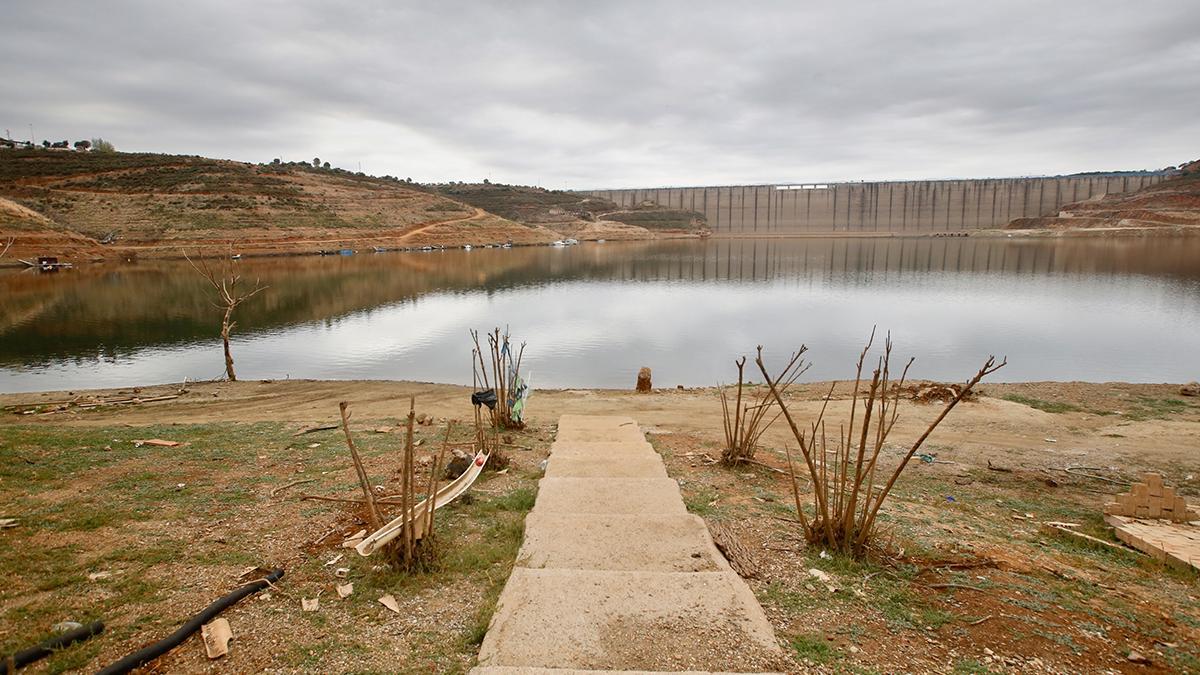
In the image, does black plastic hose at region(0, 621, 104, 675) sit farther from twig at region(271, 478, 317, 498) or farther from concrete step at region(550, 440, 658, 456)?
concrete step at region(550, 440, 658, 456)

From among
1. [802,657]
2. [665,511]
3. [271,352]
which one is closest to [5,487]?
[665,511]

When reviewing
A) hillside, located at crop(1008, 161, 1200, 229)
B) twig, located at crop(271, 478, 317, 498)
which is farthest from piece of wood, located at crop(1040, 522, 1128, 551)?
hillside, located at crop(1008, 161, 1200, 229)

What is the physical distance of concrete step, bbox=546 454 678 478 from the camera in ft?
23.6

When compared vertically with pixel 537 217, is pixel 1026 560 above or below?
below

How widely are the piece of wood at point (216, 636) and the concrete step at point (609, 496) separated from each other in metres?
2.66

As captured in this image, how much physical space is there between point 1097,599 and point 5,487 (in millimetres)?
10162

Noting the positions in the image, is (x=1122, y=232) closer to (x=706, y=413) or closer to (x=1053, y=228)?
(x=1053, y=228)

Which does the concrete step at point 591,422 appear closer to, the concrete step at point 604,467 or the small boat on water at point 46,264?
the concrete step at point 604,467

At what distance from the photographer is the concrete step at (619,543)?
15.7 ft

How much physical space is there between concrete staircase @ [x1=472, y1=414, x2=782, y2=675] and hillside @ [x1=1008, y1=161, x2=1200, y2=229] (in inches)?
4562

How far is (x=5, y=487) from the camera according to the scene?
6.45 m

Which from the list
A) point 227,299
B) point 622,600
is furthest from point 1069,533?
point 227,299

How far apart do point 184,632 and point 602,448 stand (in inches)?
210

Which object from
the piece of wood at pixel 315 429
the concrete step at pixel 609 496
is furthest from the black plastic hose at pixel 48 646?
the piece of wood at pixel 315 429
